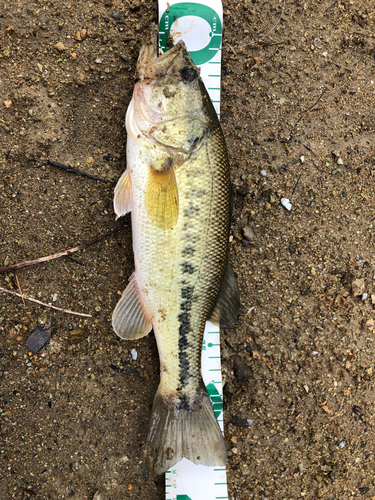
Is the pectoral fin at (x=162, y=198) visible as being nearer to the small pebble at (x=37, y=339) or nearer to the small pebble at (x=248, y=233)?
the small pebble at (x=248, y=233)

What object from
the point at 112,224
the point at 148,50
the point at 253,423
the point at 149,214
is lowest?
the point at 253,423

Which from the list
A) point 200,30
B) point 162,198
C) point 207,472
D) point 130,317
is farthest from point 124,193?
point 207,472

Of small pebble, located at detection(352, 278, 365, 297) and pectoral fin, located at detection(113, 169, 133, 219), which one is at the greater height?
pectoral fin, located at detection(113, 169, 133, 219)

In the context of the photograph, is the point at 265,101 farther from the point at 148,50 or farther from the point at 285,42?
the point at 148,50

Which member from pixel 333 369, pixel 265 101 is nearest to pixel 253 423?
pixel 333 369

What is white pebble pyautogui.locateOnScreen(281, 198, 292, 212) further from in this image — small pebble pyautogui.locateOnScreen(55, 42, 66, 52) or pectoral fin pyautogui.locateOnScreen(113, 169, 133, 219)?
small pebble pyautogui.locateOnScreen(55, 42, 66, 52)

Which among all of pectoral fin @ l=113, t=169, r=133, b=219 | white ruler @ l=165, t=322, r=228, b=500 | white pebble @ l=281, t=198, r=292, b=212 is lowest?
white ruler @ l=165, t=322, r=228, b=500

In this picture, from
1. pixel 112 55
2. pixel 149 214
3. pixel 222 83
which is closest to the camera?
pixel 149 214

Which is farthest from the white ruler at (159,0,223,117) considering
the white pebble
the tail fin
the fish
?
the tail fin
